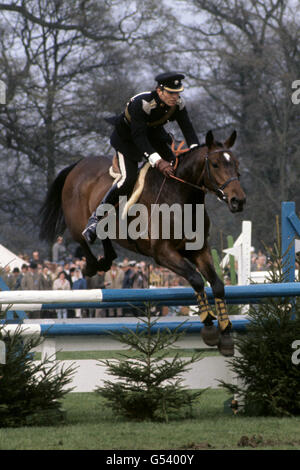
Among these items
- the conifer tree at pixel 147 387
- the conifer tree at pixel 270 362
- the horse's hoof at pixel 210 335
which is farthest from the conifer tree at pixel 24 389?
the conifer tree at pixel 270 362

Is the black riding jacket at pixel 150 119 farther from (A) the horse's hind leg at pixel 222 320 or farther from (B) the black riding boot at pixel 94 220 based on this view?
(A) the horse's hind leg at pixel 222 320

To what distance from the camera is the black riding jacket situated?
260 inches

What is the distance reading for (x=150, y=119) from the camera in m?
6.82

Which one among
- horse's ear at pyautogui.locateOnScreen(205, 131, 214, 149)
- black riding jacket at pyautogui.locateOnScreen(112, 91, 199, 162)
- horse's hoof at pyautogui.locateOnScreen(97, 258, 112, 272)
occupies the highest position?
black riding jacket at pyautogui.locateOnScreen(112, 91, 199, 162)

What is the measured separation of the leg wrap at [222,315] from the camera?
20.0 feet

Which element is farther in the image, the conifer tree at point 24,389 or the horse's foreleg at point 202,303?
the horse's foreleg at point 202,303

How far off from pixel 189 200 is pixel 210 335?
112 cm

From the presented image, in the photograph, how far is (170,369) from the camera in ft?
19.4

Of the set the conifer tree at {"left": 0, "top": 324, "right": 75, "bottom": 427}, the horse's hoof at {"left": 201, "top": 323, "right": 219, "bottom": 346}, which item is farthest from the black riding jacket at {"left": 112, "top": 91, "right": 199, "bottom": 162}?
the conifer tree at {"left": 0, "top": 324, "right": 75, "bottom": 427}

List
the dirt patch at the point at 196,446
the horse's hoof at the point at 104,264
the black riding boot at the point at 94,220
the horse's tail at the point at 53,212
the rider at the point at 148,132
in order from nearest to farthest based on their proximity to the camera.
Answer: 1. the dirt patch at the point at 196,446
2. the rider at the point at 148,132
3. the black riding boot at the point at 94,220
4. the horse's hoof at the point at 104,264
5. the horse's tail at the point at 53,212

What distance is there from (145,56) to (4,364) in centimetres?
1996

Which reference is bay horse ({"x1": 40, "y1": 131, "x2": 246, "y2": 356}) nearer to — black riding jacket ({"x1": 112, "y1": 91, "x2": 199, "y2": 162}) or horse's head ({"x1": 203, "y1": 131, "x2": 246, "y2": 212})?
horse's head ({"x1": 203, "y1": 131, "x2": 246, "y2": 212})

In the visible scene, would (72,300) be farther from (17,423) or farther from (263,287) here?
(263,287)

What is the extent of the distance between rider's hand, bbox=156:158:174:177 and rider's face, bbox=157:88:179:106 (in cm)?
49
